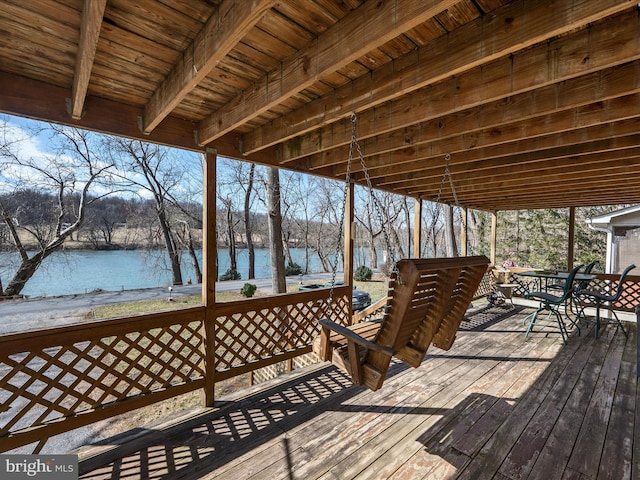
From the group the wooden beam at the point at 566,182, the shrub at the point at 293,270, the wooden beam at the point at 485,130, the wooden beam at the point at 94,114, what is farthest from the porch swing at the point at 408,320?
the shrub at the point at 293,270

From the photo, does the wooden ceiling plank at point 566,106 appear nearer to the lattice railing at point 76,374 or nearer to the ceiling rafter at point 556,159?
the ceiling rafter at point 556,159

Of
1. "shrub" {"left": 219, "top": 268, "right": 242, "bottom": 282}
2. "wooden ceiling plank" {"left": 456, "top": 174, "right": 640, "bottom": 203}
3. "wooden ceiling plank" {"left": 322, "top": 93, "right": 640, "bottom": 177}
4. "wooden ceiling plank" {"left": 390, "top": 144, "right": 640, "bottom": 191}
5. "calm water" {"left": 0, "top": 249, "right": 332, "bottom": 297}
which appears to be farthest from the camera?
"shrub" {"left": 219, "top": 268, "right": 242, "bottom": 282}

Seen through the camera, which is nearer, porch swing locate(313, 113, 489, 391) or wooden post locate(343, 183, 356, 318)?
porch swing locate(313, 113, 489, 391)

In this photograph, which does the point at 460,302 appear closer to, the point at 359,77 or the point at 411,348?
the point at 411,348

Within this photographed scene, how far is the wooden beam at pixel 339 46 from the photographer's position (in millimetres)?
1191

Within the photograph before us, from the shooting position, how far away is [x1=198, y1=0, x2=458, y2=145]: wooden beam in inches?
46.9

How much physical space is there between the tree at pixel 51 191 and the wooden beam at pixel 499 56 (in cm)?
1102

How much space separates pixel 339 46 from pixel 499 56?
77 cm

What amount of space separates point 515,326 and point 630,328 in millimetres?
1711

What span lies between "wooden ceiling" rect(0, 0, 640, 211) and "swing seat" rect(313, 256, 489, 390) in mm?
1086

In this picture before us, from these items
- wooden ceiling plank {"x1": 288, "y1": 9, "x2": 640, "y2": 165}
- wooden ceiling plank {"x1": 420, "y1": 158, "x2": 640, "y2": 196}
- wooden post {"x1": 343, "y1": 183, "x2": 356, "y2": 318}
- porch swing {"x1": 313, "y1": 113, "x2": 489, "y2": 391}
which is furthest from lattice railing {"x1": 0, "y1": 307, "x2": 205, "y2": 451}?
wooden ceiling plank {"x1": 420, "y1": 158, "x2": 640, "y2": 196}

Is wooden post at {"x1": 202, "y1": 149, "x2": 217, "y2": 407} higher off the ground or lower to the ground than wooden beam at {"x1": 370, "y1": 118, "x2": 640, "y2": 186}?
lower

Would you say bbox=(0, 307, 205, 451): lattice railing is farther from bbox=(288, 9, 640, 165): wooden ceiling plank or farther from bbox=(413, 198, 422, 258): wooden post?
bbox=(413, 198, 422, 258): wooden post

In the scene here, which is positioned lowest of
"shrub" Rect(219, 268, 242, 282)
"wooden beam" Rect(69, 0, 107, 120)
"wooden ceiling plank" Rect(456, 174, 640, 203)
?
"shrub" Rect(219, 268, 242, 282)
